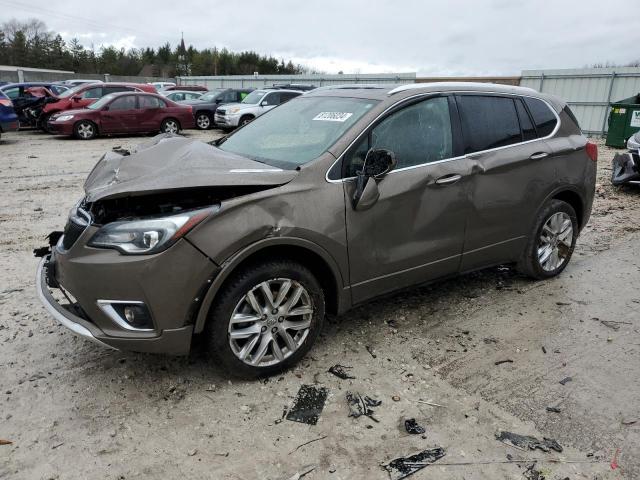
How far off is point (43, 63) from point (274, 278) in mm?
76395

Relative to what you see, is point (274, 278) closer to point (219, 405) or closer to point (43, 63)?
point (219, 405)

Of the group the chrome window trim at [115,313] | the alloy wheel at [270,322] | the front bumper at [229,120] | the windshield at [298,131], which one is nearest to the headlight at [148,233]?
the chrome window trim at [115,313]

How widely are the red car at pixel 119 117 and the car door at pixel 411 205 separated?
44.9 feet

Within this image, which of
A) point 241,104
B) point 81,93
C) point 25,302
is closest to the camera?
point 25,302

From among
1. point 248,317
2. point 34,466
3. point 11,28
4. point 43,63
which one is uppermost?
point 11,28

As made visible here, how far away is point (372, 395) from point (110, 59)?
81.6m

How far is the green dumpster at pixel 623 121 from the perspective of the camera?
1472 cm

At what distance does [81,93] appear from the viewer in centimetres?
1642

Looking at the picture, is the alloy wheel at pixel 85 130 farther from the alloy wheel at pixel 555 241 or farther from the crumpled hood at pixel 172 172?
the alloy wheel at pixel 555 241

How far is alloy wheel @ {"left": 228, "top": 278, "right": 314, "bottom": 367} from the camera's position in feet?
9.77

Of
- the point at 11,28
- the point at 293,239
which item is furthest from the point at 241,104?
the point at 11,28

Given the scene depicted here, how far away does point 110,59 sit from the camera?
73312 millimetres

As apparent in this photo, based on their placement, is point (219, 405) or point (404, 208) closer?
point (219, 405)

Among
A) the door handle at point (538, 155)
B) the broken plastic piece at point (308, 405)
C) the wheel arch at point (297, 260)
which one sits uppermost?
the door handle at point (538, 155)
